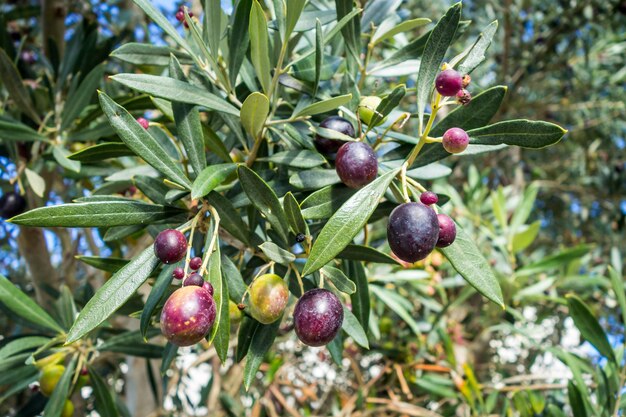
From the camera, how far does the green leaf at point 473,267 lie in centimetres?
94

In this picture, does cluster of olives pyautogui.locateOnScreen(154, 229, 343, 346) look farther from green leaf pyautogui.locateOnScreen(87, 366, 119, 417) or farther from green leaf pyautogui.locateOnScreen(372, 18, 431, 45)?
green leaf pyautogui.locateOnScreen(87, 366, 119, 417)

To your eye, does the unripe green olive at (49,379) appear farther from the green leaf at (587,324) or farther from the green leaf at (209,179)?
the green leaf at (587,324)

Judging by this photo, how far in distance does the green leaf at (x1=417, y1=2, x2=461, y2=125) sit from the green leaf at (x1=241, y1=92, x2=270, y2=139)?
29 cm

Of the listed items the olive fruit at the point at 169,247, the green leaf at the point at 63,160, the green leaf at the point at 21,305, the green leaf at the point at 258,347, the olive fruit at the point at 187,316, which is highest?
the olive fruit at the point at 169,247

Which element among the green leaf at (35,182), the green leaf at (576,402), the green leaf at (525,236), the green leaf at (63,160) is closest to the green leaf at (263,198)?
the green leaf at (63,160)

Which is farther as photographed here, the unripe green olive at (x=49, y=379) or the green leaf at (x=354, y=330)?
the unripe green olive at (x=49, y=379)

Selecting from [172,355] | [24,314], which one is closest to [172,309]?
[172,355]

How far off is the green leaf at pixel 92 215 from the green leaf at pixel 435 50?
560mm

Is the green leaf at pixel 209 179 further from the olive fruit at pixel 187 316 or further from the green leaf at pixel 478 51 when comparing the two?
the green leaf at pixel 478 51

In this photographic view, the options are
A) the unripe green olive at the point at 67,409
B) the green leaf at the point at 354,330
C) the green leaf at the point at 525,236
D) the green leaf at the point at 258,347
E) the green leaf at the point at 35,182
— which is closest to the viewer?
the green leaf at the point at 258,347

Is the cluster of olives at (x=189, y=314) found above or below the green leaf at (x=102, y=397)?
above

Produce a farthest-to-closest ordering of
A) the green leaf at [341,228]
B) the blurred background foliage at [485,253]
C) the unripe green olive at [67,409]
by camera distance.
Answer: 1. the blurred background foliage at [485,253]
2. the unripe green olive at [67,409]
3. the green leaf at [341,228]

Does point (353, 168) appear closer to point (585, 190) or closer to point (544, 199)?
point (585, 190)

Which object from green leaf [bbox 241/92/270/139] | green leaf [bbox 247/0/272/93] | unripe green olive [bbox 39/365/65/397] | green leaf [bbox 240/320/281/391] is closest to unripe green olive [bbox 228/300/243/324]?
green leaf [bbox 240/320/281/391]
